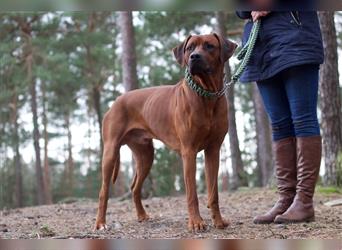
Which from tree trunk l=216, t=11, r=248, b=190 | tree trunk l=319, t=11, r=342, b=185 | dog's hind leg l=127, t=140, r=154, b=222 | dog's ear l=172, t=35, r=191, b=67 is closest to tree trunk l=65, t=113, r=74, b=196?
tree trunk l=216, t=11, r=248, b=190

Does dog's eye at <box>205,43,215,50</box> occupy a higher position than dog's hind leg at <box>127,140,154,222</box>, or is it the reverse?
dog's eye at <box>205,43,215,50</box>

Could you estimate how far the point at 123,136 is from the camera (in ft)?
16.3

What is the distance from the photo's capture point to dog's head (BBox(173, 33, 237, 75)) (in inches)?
152

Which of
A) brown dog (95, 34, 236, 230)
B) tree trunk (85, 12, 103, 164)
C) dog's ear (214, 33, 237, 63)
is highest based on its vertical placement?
tree trunk (85, 12, 103, 164)

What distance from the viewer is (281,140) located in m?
4.22

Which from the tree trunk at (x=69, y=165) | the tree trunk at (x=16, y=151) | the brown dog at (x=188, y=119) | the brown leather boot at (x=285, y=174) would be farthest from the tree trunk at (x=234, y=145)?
the tree trunk at (x=69, y=165)

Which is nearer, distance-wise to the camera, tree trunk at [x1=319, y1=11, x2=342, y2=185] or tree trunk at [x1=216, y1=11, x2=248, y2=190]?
tree trunk at [x1=319, y1=11, x2=342, y2=185]

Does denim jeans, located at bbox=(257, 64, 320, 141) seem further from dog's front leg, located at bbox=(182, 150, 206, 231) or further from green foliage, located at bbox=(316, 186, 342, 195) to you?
green foliage, located at bbox=(316, 186, 342, 195)

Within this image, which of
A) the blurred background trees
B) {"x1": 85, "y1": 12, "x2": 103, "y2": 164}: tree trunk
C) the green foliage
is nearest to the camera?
the green foliage

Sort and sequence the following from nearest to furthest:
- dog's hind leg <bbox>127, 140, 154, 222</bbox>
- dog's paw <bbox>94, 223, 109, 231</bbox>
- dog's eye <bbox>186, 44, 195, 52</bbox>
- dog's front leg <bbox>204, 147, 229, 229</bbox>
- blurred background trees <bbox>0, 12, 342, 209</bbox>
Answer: dog's eye <bbox>186, 44, 195, 52</bbox> < dog's front leg <bbox>204, 147, 229, 229</bbox> < dog's paw <bbox>94, 223, 109, 231</bbox> < dog's hind leg <bbox>127, 140, 154, 222</bbox> < blurred background trees <bbox>0, 12, 342, 209</bbox>

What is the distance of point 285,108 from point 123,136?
1743 mm

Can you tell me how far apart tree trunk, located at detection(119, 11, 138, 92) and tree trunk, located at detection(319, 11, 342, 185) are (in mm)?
4378

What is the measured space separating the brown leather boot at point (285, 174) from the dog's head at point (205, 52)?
93cm

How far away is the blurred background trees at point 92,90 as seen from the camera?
10747 millimetres
